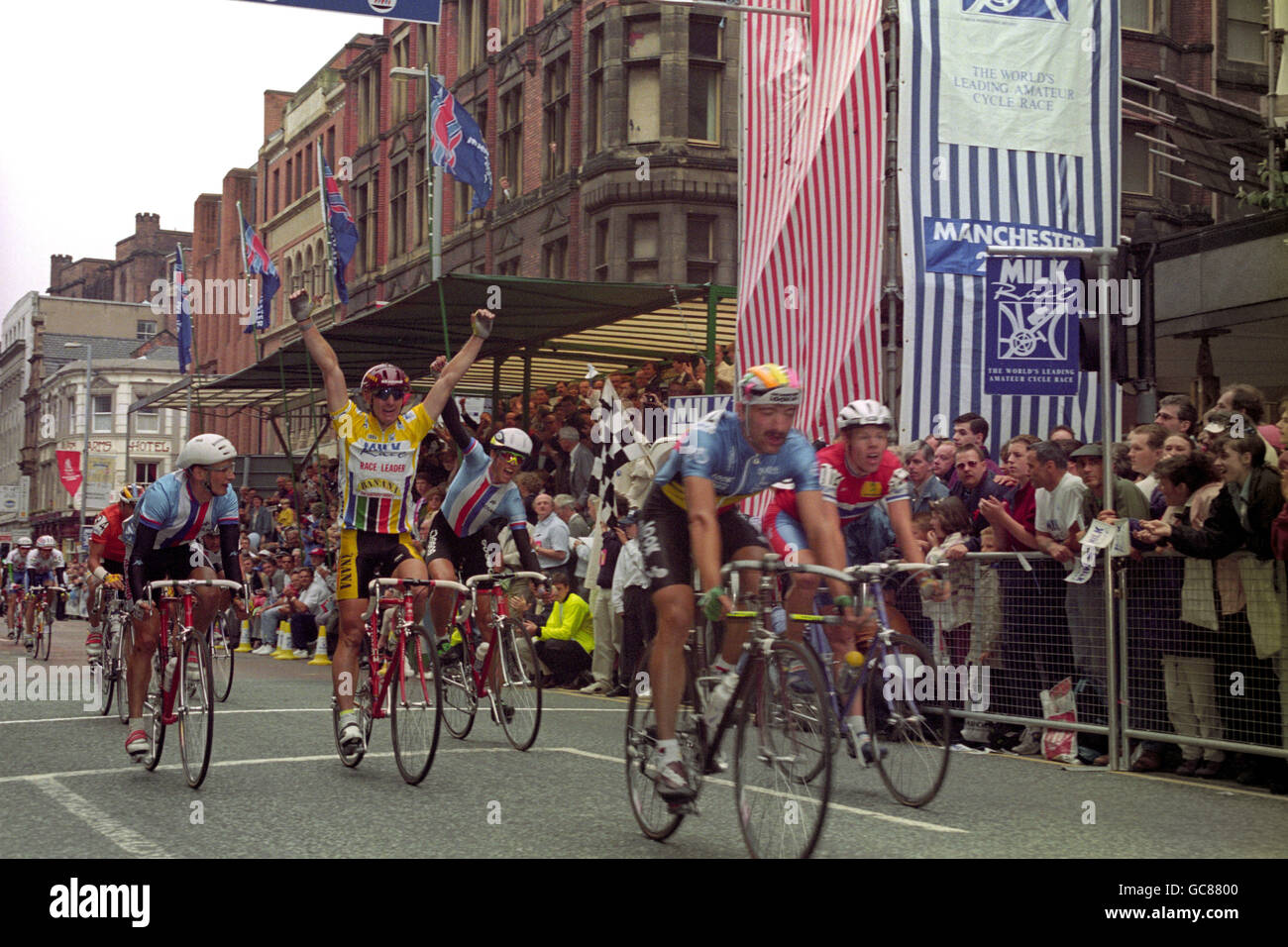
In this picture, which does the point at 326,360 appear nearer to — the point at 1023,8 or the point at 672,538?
the point at 672,538

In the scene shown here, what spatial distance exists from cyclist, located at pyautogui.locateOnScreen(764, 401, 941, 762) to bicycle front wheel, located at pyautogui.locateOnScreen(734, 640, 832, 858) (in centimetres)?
199

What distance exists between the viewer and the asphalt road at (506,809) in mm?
7258

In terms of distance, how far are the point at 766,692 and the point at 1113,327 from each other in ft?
17.9

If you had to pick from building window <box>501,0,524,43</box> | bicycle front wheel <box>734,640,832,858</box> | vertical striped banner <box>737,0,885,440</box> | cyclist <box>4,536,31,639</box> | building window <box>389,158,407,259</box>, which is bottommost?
cyclist <box>4,536,31,639</box>

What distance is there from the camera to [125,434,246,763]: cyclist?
1018 cm

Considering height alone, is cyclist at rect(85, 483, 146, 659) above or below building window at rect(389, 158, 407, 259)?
below

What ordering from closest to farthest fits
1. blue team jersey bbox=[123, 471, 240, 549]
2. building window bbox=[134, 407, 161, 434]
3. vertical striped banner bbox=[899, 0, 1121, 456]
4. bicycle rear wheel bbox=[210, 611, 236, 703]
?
blue team jersey bbox=[123, 471, 240, 549] → bicycle rear wheel bbox=[210, 611, 236, 703] → vertical striped banner bbox=[899, 0, 1121, 456] → building window bbox=[134, 407, 161, 434]

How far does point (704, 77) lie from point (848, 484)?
86.3 ft

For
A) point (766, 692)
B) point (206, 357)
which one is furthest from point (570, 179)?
point (206, 357)

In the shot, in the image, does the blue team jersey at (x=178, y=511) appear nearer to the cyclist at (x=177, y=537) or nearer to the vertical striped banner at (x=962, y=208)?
the cyclist at (x=177, y=537)

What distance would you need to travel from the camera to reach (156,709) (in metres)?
9.90

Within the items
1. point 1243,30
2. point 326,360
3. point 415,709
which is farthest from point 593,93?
point 415,709

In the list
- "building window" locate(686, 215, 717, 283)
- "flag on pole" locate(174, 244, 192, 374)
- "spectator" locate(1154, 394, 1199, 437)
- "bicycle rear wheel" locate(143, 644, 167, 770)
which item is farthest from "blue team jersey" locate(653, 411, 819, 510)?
"flag on pole" locate(174, 244, 192, 374)

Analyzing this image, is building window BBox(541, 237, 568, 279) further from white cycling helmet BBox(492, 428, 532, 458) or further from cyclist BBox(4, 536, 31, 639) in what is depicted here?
white cycling helmet BBox(492, 428, 532, 458)
